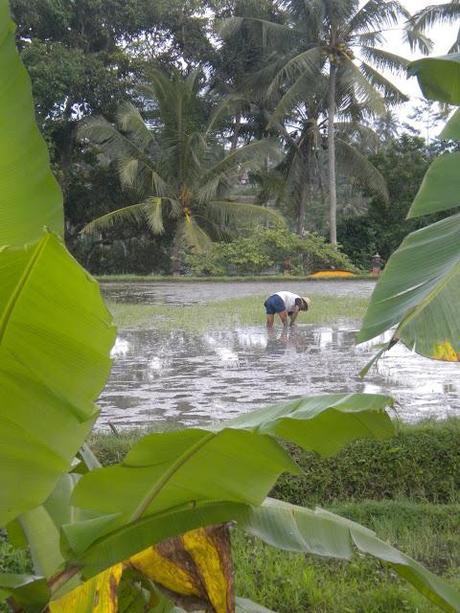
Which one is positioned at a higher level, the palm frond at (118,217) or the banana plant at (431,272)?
the palm frond at (118,217)

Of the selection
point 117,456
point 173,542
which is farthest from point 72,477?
point 117,456

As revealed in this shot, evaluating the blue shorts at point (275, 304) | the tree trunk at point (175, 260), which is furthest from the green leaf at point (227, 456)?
the tree trunk at point (175, 260)

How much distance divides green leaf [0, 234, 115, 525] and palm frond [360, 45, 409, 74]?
70.2ft

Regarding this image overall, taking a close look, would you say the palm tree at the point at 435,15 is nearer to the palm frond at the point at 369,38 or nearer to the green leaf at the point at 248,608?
the palm frond at the point at 369,38

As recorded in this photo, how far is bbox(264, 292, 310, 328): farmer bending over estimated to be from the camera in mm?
10320

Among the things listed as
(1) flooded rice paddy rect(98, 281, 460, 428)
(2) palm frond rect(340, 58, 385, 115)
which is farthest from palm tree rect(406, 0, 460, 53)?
(1) flooded rice paddy rect(98, 281, 460, 428)

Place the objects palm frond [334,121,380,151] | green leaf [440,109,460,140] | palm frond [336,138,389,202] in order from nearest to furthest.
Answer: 1. green leaf [440,109,460,140]
2. palm frond [336,138,389,202]
3. palm frond [334,121,380,151]

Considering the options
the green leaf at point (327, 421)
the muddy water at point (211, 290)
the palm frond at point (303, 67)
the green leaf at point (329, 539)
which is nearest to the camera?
the green leaf at point (327, 421)

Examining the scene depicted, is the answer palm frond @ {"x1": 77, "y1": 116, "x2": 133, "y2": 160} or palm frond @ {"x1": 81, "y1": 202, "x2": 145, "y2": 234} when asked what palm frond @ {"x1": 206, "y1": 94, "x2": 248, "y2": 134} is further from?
palm frond @ {"x1": 81, "y1": 202, "x2": 145, "y2": 234}

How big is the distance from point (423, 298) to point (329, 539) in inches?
21.8

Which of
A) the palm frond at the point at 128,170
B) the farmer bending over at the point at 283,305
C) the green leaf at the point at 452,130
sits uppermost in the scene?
the palm frond at the point at 128,170

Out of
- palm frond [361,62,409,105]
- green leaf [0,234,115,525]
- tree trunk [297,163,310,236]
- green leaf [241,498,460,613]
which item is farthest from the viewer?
tree trunk [297,163,310,236]

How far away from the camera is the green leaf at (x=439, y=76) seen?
2.18m

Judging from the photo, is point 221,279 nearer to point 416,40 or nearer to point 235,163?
point 235,163
